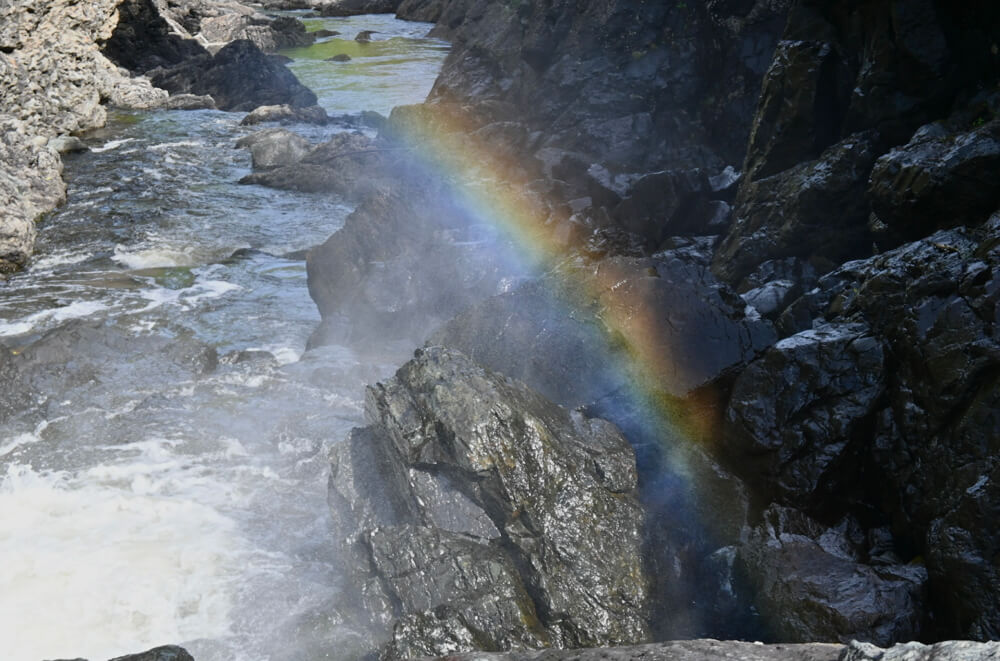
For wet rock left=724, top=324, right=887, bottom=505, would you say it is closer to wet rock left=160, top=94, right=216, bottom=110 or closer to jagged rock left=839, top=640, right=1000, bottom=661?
jagged rock left=839, top=640, right=1000, bottom=661

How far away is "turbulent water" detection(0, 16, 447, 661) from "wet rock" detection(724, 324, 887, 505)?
3.52m

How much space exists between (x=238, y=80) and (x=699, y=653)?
27.8 metres

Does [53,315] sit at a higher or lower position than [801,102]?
lower

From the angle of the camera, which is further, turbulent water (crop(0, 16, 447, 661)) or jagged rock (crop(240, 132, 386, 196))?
jagged rock (crop(240, 132, 386, 196))

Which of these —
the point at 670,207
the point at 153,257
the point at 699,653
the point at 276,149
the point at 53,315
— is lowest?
the point at 276,149

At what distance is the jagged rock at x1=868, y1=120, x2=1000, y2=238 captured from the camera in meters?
7.49

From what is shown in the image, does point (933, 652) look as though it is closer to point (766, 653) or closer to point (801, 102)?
point (766, 653)

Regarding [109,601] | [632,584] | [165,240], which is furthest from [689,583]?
[165,240]

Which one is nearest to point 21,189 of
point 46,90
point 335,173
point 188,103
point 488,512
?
point 335,173

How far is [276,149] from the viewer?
68.0 ft

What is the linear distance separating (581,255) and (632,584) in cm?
758

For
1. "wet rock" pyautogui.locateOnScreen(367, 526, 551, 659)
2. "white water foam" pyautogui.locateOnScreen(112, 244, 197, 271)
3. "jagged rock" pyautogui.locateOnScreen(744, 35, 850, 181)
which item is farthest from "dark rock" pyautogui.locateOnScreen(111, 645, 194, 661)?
"white water foam" pyautogui.locateOnScreen(112, 244, 197, 271)

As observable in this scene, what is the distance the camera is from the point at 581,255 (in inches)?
516

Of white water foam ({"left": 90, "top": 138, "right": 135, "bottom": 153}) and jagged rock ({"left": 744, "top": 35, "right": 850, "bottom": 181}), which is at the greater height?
jagged rock ({"left": 744, "top": 35, "right": 850, "bottom": 181})
